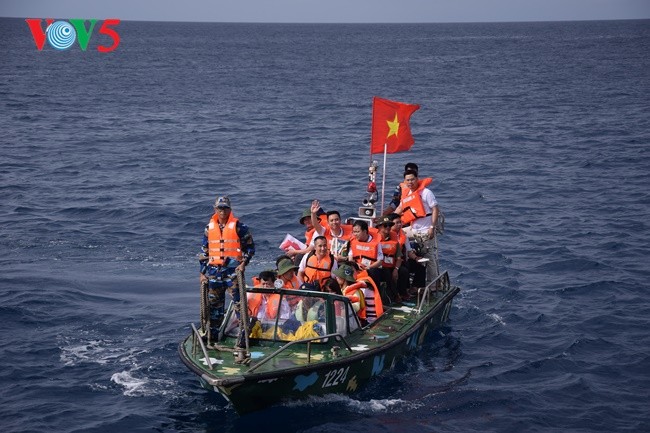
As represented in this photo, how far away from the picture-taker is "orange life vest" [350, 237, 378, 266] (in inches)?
751

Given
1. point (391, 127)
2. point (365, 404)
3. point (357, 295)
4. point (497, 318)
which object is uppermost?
point (391, 127)

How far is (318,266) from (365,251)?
51.2 inches

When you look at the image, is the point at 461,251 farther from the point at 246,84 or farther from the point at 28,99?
the point at 246,84

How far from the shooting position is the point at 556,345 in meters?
20.2

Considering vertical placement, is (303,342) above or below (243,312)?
below

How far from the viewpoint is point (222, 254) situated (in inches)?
661

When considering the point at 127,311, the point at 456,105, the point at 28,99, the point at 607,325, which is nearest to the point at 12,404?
the point at 127,311

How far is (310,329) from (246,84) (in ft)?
238

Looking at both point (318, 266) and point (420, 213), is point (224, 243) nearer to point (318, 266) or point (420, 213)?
point (318, 266)

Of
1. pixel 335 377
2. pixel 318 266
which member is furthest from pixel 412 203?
pixel 335 377

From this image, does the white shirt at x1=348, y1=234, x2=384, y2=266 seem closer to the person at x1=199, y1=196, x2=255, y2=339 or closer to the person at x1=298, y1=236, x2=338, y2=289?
the person at x1=298, y1=236, x2=338, y2=289

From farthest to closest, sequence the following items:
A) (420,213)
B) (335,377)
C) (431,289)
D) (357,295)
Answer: (431,289), (420,213), (357,295), (335,377)

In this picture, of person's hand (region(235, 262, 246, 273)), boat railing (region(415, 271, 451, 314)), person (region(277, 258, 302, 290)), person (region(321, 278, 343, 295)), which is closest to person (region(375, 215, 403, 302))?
boat railing (region(415, 271, 451, 314))

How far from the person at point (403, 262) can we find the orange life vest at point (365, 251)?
0.68 meters
